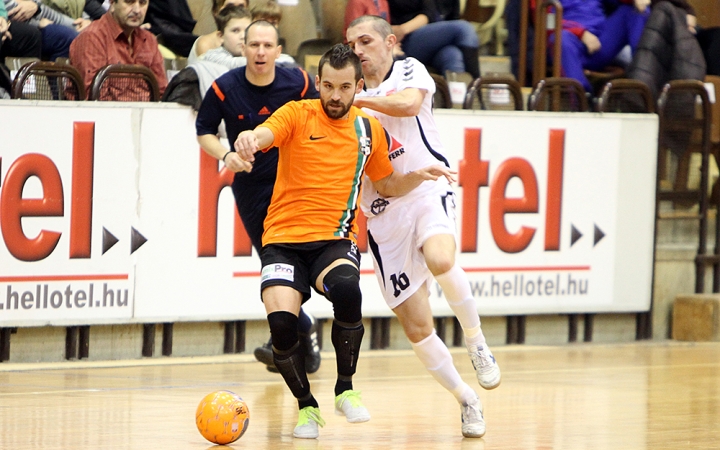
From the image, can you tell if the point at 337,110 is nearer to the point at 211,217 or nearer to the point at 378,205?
the point at 378,205

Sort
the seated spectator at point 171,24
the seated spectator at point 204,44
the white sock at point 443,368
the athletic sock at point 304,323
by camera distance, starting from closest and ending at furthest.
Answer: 1. the white sock at point 443,368
2. the athletic sock at point 304,323
3. the seated spectator at point 204,44
4. the seated spectator at point 171,24

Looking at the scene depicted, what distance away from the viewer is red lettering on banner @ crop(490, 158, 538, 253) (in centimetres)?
980

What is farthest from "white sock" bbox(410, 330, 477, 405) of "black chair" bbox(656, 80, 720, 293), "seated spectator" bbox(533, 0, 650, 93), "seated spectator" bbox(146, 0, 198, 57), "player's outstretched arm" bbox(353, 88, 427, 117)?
"seated spectator" bbox(533, 0, 650, 93)

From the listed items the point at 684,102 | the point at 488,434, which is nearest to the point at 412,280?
the point at 488,434

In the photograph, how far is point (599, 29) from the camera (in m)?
11.7

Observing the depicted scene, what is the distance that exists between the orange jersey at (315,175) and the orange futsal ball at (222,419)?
30.9 inches

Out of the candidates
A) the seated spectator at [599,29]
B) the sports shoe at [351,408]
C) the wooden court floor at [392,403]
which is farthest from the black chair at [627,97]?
the sports shoe at [351,408]

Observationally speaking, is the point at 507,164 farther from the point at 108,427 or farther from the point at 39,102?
the point at 108,427

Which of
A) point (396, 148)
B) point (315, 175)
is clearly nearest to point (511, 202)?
point (396, 148)

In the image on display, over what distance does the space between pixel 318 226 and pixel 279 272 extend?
29 cm

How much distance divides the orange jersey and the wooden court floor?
1010mm

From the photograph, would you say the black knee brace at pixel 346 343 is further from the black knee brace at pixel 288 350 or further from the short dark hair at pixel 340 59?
the short dark hair at pixel 340 59

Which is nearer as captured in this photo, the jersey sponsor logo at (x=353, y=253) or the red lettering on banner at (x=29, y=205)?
the jersey sponsor logo at (x=353, y=253)

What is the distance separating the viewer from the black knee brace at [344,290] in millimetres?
5484
